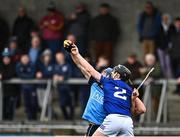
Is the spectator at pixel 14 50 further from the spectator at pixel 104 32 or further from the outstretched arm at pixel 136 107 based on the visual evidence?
the outstretched arm at pixel 136 107

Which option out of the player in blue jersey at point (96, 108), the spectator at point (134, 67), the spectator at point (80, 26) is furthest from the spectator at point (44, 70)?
the player in blue jersey at point (96, 108)

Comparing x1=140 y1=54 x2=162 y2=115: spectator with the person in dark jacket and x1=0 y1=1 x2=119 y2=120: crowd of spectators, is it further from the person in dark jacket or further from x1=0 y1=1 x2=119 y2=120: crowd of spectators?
the person in dark jacket

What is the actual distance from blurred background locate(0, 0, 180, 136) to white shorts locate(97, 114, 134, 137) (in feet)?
19.2

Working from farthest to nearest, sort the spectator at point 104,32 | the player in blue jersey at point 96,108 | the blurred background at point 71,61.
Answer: the spectator at point 104,32, the blurred background at point 71,61, the player in blue jersey at point 96,108

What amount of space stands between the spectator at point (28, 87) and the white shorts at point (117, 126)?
7.33m

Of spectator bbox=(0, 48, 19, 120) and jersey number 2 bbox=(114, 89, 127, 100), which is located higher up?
jersey number 2 bbox=(114, 89, 127, 100)

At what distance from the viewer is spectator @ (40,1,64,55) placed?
69.2ft

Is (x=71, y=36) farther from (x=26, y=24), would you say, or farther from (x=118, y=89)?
(x=118, y=89)

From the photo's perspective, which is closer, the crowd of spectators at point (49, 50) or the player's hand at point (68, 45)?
the player's hand at point (68, 45)

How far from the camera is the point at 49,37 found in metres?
21.1

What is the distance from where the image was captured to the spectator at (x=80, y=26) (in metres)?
20.9

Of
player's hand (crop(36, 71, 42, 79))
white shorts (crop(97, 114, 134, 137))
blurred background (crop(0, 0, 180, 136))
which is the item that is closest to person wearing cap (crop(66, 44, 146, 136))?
white shorts (crop(97, 114, 134, 137))

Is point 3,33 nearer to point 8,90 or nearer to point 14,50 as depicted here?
point 14,50

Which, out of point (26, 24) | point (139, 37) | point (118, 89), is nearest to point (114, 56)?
point (139, 37)
